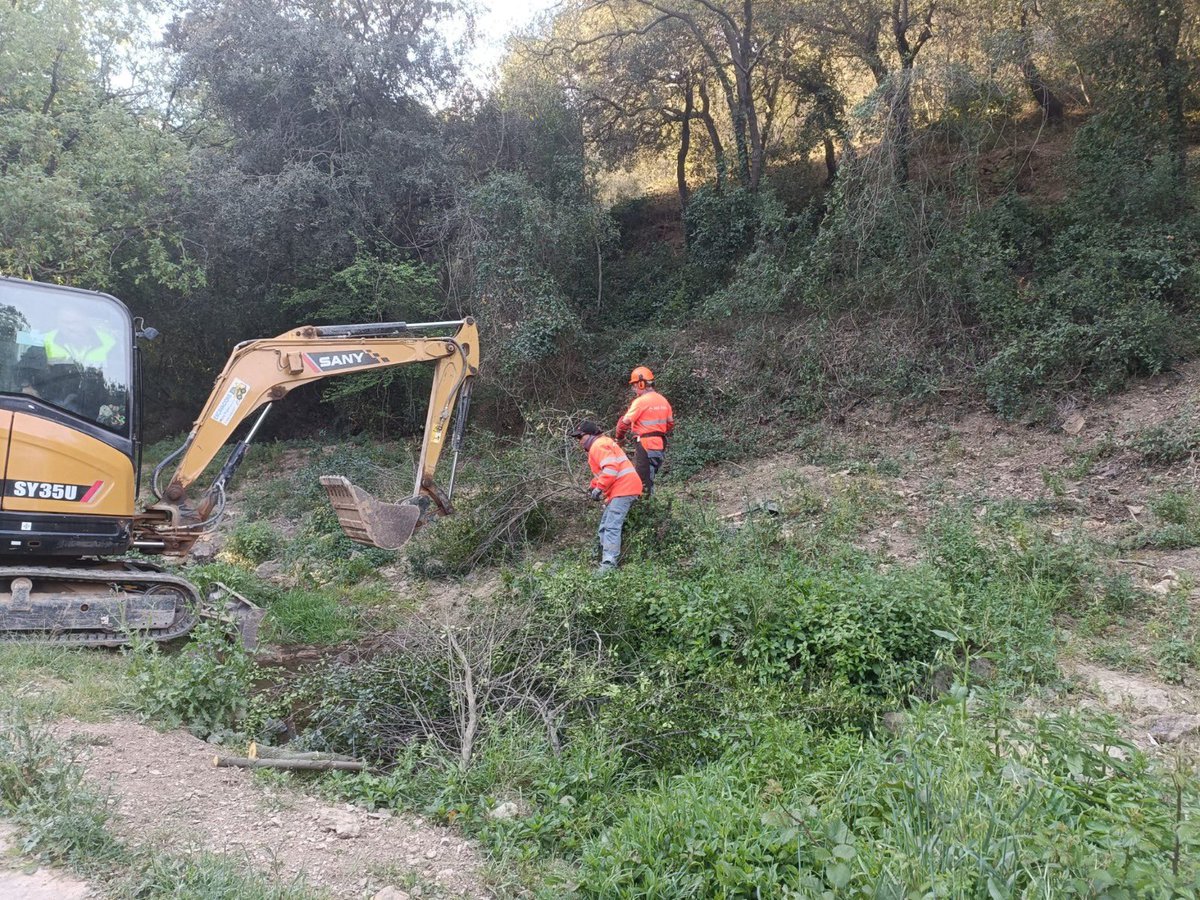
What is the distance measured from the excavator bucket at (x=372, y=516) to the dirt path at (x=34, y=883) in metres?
4.38

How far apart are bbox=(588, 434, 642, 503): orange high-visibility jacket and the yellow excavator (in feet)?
5.85

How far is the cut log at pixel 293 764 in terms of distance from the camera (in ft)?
14.9

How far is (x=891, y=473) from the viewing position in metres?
10.0

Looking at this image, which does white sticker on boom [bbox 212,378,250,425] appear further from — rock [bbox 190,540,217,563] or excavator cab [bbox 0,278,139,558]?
rock [bbox 190,540,217,563]

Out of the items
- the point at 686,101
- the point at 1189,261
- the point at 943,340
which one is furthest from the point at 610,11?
the point at 1189,261

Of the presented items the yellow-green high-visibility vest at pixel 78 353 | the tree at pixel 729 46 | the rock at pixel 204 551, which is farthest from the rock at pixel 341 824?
Answer: the tree at pixel 729 46

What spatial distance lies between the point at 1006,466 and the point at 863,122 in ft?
17.7

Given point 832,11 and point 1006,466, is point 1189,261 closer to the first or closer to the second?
point 1006,466

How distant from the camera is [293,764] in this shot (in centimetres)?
465

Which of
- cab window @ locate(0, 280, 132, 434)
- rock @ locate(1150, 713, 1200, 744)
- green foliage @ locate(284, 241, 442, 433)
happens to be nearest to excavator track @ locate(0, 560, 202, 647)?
cab window @ locate(0, 280, 132, 434)

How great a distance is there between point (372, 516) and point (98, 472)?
7.10 feet

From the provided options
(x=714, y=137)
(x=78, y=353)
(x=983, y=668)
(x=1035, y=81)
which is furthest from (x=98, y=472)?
(x=714, y=137)

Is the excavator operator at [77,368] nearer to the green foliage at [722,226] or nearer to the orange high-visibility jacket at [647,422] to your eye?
the orange high-visibility jacket at [647,422]

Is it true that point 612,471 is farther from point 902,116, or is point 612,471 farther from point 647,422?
point 902,116
